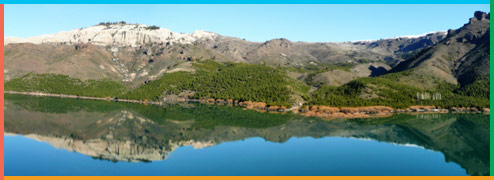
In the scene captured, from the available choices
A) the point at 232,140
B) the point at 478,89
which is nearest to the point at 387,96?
the point at 478,89

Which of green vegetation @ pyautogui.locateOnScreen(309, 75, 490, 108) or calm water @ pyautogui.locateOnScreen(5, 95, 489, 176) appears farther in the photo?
green vegetation @ pyautogui.locateOnScreen(309, 75, 490, 108)

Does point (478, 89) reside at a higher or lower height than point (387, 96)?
higher

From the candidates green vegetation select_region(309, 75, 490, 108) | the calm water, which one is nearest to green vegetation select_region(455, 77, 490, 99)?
green vegetation select_region(309, 75, 490, 108)

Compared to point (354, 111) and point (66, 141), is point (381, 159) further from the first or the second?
point (354, 111)

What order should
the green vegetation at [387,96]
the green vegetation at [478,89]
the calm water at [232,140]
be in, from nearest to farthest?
1. the calm water at [232,140]
2. the green vegetation at [387,96]
3. the green vegetation at [478,89]

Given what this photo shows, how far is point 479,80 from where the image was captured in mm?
181000

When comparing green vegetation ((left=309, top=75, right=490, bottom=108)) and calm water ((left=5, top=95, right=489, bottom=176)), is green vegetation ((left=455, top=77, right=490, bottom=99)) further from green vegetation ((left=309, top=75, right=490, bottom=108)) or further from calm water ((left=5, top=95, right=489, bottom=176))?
calm water ((left=5, top=95, right=489, bottom=176))

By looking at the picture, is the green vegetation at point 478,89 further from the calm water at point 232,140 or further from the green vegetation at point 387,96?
the calm water at point 232,140

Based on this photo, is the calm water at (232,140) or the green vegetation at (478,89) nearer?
the calm water at (232,140)

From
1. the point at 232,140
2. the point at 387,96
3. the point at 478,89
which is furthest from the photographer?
the point at 478,89

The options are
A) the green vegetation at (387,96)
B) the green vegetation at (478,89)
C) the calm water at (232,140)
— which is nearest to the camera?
the calm water at (232,140)

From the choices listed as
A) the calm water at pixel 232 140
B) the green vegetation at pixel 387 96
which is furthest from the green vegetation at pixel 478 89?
the calm water at pixel 232 140

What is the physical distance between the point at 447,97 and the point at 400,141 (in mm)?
111742

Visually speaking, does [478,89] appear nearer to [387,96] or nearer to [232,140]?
[387,96]
